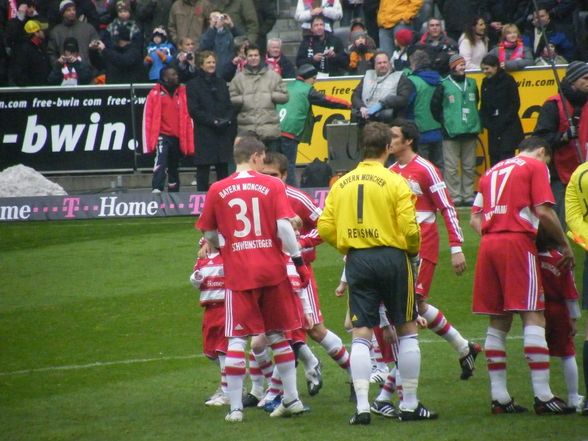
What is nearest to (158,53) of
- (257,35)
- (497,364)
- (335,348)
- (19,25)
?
(257,35)

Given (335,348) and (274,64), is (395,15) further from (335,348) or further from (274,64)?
(335,348)

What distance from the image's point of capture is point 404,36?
2052 cm

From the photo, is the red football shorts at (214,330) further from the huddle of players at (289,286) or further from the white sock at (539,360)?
the white sock at (539,360)

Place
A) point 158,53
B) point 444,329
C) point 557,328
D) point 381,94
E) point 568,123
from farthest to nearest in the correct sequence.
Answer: point 158,53
point 381,94
point 568,123
point 444,329
point 557,328

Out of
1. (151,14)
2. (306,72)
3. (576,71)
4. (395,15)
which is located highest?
(151,14)

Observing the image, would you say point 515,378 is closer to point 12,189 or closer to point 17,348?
point 17,348

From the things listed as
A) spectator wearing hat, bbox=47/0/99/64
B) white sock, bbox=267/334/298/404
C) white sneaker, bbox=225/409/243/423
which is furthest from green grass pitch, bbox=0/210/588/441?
spectator wearing hat, bbox=47/0/99/64

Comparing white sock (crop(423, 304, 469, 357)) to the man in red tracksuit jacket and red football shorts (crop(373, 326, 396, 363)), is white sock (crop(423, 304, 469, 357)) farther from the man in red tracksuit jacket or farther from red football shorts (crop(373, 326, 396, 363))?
the man in red tracksuit jacket

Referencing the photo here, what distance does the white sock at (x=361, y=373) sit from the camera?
345 inches

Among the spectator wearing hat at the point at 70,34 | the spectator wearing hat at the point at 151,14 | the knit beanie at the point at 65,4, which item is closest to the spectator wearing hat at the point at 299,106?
the spectator wearing hat at the point at 151,14

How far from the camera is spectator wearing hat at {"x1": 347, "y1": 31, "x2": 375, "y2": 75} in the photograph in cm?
2155

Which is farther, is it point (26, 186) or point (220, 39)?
point (220, 39)

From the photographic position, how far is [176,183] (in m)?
20.6

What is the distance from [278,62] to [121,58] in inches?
113
